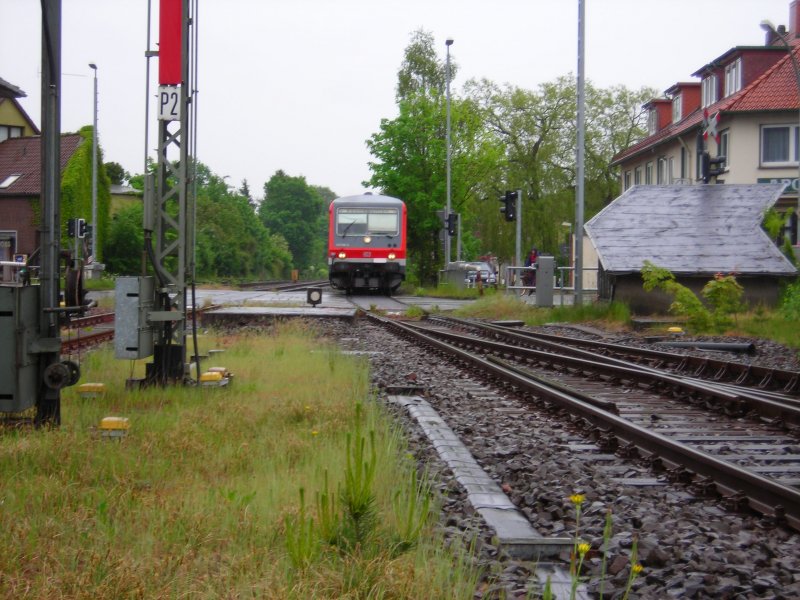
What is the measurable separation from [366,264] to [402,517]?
99.2 ft


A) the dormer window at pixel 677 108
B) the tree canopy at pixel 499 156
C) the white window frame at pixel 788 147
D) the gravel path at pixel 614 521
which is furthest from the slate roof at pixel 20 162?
the gravel path at pixel 614 521

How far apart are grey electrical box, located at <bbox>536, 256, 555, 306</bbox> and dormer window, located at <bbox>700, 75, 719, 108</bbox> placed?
22.2 metres

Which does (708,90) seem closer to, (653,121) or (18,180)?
(653,121)

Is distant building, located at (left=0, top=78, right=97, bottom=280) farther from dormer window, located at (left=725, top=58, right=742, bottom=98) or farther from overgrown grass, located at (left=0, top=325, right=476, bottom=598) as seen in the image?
overgrown grass, located at (left=0, top=325, right=476, bottom=598)

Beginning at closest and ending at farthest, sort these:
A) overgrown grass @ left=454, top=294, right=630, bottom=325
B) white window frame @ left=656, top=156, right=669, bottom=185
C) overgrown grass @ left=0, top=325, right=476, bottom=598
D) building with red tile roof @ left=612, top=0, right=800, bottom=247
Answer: overgrown grass @ left=0, top=325, right=476, bottom=598 → overgrown grass @ left=454, top=294, right=630, bottom=325 → building with red tile roof @ left=612, top=0, right=800, bottom=247 → white window frame @ left=656, top=156, right=669, bottom=185

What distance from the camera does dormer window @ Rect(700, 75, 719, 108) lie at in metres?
42.8

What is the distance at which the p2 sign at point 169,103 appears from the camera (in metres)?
9.19

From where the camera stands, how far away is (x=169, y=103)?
9.20 m

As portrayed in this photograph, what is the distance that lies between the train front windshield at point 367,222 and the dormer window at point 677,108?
20.4 metres

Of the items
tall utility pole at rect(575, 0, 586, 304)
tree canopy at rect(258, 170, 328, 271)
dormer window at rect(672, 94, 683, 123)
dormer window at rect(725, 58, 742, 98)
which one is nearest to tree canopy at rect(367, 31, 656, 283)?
dormer window at rect(672, 94, 683, 123)

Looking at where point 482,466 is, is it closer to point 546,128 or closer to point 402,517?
point 402,517

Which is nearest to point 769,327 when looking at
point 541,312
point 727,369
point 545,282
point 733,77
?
point 727,369

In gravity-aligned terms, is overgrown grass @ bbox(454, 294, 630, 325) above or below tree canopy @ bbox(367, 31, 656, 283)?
below

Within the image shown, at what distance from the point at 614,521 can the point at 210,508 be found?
185cm
